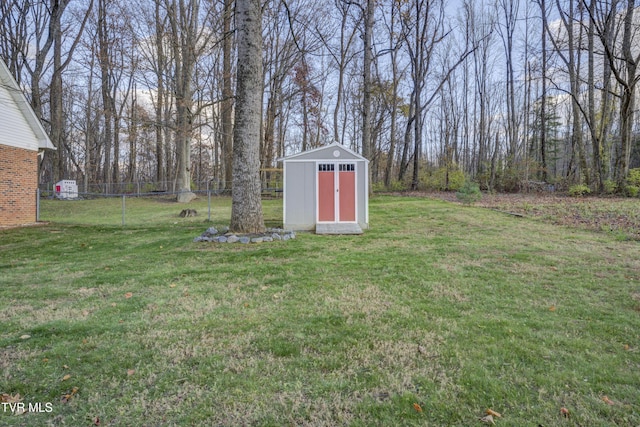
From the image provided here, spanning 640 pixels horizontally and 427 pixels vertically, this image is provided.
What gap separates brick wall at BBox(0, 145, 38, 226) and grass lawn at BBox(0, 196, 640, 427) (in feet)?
20.3

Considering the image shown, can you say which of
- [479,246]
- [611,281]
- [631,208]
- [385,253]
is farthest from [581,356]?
[631,208]

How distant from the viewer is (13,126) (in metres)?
10.9

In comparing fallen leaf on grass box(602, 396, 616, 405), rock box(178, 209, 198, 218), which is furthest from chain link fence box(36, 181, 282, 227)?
fallen leaf on grass box(602, 396, 616, 405)

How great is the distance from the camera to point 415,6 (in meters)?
20.7

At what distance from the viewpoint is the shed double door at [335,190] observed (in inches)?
372

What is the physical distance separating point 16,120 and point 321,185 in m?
9.97

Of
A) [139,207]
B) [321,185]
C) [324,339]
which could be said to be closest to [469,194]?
[321,185]

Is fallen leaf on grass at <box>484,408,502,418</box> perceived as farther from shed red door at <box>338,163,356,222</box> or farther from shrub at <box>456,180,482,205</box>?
shrub at <box>456,180,482,205</box>

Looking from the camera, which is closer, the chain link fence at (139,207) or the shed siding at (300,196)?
the shed siding at (300,196)

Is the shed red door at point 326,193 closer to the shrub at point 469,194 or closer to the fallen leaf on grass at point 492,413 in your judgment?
the shrub at point 469,194

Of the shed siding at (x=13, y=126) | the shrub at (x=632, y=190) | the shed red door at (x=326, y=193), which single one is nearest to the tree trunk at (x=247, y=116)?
the shed red door at (x=326, y=193)

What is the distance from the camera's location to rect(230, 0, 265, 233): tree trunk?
733 cm

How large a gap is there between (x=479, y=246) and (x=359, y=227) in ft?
10.5

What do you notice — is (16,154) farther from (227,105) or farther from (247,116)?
(227,105)
